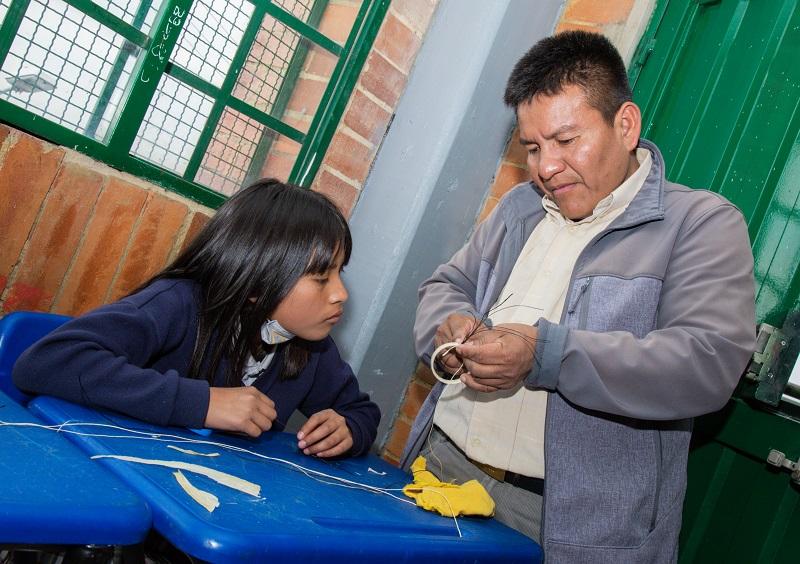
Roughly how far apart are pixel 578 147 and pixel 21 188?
1.50 meters

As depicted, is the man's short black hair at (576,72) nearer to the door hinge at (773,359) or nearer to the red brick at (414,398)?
the door hinge at (773,359)

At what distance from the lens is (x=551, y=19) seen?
9.48 feet

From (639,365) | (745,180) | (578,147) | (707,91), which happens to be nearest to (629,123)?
(578,147)

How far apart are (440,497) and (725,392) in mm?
662

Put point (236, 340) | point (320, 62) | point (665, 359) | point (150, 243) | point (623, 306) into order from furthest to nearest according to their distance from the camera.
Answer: point (320, 62) < point (150, 243) < point (236, 340) < point (623, 306) < point (665, 359)

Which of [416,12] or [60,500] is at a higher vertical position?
[416,12]

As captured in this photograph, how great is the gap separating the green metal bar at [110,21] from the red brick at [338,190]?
80 cm

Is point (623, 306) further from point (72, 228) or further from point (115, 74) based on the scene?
point (115, 74)

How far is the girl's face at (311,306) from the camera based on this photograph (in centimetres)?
180

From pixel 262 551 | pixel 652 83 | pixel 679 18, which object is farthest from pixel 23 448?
pixel 679 18

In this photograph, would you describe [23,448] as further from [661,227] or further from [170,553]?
[661,227]

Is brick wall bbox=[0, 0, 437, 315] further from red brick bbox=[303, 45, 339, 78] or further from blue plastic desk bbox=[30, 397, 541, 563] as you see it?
blue plastic desk bbox=[30, 397, 541, 563]

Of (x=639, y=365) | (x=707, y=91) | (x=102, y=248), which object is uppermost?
(x=707, y=91)

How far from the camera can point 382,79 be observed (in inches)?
111
